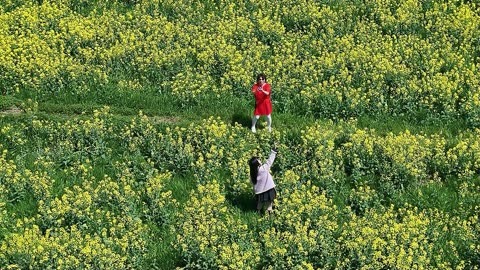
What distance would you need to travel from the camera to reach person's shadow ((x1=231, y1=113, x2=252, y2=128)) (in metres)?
15.7

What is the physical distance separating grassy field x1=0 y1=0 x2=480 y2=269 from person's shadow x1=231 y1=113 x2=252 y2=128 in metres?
0.05

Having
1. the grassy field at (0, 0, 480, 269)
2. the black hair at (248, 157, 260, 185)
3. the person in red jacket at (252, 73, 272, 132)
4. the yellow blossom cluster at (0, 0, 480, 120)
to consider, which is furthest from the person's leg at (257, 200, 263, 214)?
the yellow blossom cluster at (0, 0, 480, 120)

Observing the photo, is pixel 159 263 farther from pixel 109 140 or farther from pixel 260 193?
pixel 109 140

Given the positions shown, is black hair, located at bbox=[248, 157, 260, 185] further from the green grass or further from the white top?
the green grass

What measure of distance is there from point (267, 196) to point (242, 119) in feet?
13.1

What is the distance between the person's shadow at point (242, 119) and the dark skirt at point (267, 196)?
3.61m

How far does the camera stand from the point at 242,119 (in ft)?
52.2

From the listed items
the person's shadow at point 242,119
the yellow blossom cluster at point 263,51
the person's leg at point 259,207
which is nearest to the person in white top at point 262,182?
the person's leg at point 259,207

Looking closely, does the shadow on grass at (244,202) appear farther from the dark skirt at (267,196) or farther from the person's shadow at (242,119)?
the person's shadow at (242,119)

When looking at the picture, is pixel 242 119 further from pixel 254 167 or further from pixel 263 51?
pixel 254 167

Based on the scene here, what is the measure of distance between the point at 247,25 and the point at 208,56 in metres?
2.23

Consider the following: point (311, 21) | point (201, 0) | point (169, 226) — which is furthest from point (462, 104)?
point (201, 0)

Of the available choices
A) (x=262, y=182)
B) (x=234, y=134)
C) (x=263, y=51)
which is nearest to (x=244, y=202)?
(x=262, y=182)

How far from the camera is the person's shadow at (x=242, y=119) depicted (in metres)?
15.7
